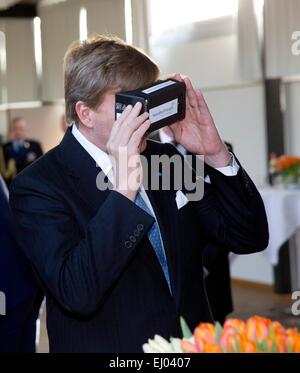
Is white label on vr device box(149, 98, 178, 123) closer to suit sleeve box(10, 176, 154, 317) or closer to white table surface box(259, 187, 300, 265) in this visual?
suit sleeve box(10, 176, 154, 317)

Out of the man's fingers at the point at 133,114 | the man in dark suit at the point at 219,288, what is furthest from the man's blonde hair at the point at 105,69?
the man in dark suit at the point at 219,288

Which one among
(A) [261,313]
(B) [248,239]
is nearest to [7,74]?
(A) [261,313]

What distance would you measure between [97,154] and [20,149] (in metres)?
6.84

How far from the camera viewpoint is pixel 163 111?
1.16 m

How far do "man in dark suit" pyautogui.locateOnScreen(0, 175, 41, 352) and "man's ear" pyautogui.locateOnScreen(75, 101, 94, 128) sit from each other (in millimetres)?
512

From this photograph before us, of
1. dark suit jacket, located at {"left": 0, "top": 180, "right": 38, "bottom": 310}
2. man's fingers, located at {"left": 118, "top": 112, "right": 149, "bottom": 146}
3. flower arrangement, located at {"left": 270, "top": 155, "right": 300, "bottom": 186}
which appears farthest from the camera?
flower arrangement, located at {"left": 270, "top": 155, "right": 300, "bottom": 186}

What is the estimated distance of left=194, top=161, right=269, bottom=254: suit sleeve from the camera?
4.49ft

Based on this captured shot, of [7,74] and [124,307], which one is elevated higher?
[7,74]

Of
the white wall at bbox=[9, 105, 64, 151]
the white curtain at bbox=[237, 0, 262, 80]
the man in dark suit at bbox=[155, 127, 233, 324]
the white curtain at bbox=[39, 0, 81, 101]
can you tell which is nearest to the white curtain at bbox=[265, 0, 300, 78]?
the white curtain at bbox=[237, 0, 262, 80]

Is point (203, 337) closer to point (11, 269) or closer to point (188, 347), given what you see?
point (188, 347)

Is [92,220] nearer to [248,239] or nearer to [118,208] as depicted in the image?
[118,208]

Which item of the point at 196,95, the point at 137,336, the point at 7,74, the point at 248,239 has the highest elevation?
the point at 7,74
